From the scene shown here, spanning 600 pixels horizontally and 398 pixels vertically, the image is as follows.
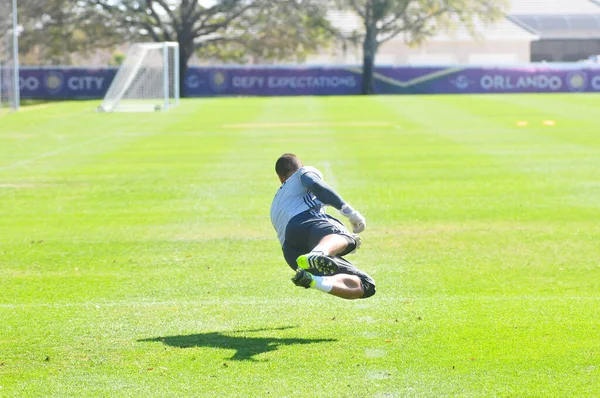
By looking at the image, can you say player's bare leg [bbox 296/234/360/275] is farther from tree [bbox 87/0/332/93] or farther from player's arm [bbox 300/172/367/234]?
tree [bbox 87/0/332/93]

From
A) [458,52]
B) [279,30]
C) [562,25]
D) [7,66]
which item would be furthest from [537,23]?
[7,66]

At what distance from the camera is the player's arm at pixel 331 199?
827 centimetres

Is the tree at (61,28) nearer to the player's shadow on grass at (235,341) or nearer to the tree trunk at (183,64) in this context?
the tree trunk at (183,64)

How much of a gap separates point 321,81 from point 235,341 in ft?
187

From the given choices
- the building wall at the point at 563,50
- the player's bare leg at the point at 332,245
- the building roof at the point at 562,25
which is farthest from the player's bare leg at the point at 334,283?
the building wall at the point at 563,50

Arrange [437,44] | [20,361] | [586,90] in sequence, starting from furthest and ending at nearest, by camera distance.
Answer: [437,44], [586,90], [20,361]

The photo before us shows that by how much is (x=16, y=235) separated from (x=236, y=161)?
887 centimetres

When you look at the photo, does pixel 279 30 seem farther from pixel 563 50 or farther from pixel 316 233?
pixel 316 233

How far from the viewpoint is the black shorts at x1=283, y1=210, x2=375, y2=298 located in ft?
27.3

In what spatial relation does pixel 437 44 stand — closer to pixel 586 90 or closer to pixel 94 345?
pixel 586 90

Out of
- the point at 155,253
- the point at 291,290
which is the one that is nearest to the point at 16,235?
the point at 155,253

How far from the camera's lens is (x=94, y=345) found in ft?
25.6

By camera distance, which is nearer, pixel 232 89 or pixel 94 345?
pixel 94 345

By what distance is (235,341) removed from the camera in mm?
7891
